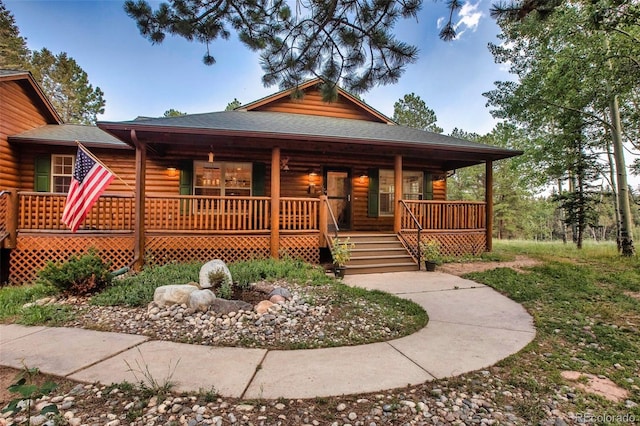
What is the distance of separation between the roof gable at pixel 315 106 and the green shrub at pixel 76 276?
762 centimetres

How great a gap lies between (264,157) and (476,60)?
382 inches

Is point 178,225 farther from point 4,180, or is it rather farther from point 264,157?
point 4,180

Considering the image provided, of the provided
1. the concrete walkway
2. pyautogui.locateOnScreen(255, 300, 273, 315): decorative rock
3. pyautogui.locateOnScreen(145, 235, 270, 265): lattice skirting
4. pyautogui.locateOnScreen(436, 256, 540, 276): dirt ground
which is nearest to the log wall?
pyautogui.locateOnScreen(145, 235, 270, 265): lattice skirting

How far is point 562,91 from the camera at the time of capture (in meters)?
8.27

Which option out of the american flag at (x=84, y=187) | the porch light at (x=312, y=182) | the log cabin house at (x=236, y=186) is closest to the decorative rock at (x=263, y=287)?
the log cabin house at (x=236, y=186)

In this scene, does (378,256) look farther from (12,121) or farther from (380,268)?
(12,121)

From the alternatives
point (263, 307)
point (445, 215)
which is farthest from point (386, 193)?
point (263, 307)

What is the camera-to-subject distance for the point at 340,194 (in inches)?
416

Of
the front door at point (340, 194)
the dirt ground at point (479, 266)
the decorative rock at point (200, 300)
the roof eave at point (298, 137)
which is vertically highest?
the roof eave at point (298, 137)

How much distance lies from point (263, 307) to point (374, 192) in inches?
280

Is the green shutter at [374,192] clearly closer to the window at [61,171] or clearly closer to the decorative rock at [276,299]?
the decorative rock at [276,299]

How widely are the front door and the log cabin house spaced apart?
4 centimetres

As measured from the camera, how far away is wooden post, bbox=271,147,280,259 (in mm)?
7230

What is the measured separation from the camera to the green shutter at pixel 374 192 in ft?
33.1
